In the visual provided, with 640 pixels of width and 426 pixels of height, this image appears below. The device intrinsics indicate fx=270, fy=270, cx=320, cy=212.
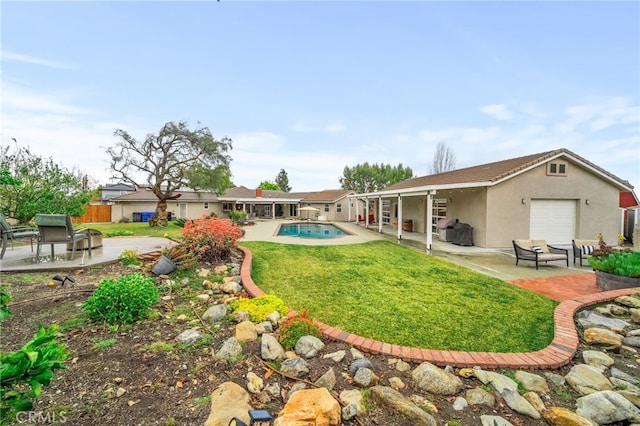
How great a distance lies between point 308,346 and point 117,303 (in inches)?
104

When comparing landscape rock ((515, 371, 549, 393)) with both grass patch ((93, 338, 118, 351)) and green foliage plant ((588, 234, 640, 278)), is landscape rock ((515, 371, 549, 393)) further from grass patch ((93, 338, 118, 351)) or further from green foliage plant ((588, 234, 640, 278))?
green foliage plant ((588, 234, 640, 278))

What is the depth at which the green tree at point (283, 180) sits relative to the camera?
78.6 m

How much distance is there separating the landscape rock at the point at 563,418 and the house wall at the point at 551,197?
36.6 feet

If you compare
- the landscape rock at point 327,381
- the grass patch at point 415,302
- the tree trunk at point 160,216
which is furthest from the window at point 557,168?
the tree trunk at point 160,216

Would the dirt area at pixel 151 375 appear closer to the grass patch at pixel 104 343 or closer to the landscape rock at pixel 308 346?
the grass patch at pixel 104 343

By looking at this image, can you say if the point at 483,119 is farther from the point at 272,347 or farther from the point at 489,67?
the point at 272,347

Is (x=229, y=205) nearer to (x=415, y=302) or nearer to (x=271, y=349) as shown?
(x=415, y=302)

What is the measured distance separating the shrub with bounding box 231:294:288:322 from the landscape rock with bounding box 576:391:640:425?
3.37 metres

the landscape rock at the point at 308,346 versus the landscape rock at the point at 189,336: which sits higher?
the landscape rock at the point at 189,336

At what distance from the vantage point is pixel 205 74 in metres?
13.8

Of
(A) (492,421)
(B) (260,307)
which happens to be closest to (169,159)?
(B) (260,307)

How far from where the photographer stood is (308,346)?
317 centimetres

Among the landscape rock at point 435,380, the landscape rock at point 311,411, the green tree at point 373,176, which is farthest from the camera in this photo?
the green tree at point 373,176

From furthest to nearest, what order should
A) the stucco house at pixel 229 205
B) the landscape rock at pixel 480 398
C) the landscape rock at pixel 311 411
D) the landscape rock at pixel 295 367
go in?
the stucco house at pixel 229 205
the landscape rock at pixel 295 367
the landscape rock at pixel 480 398
the landscape rock at pixel 311 411
